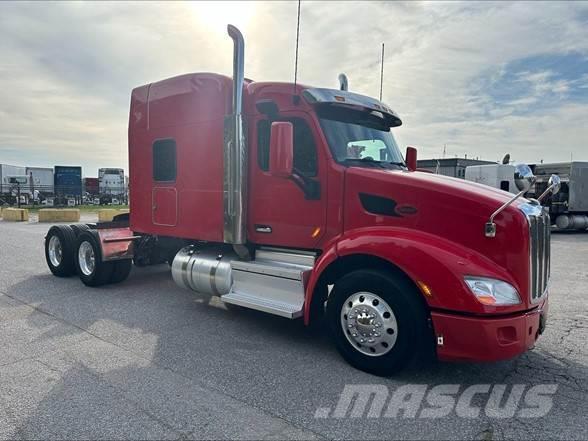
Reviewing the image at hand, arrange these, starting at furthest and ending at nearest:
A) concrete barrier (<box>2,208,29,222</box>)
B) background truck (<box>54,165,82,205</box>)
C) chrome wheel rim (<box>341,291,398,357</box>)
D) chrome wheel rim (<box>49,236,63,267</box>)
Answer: background truck (<box>54,165,82,205</box>) → concrete barrier (<box>2,208,29,222</box>) → chrome wheel rim (<box>49,236,63,267</box>) → chrome wheel rim (<box>341,291,398,357</box>)

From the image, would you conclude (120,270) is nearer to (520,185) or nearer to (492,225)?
(492,225)

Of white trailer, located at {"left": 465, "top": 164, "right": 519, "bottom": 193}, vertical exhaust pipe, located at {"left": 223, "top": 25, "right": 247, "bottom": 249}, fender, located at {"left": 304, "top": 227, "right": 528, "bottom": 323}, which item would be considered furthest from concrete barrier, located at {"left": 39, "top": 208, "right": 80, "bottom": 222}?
fender, located at {"left": 304, "top": 227, "right": 528, "bottom": 323}

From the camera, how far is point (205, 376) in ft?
13.0

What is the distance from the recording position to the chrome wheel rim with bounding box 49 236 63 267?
8383 mm

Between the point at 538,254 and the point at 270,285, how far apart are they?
2.73m

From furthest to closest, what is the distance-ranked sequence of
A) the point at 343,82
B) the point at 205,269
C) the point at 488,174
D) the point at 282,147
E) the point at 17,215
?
the point at 17,215 < the point at 488,174 < the point at 343,82 < the point at 205,269 < the point at 282,147

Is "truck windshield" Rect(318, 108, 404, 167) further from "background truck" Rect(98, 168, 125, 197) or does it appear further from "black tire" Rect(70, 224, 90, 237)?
"background truck" Rect(98, 168, 125, 197)

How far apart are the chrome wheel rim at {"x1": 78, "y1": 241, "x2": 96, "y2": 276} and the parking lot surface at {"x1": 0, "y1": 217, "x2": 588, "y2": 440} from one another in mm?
1094

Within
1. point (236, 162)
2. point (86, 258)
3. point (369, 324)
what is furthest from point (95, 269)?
point (369, 324)

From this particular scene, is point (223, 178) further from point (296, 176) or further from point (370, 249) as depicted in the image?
point (370, 249)

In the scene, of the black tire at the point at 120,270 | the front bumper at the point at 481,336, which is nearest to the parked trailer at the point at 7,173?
the black tire at the point at 120,270

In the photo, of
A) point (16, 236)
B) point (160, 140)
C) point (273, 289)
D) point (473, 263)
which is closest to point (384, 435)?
point (473, 263)

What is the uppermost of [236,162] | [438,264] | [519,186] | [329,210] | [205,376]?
[236,162]

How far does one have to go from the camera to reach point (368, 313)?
4.04 metres
